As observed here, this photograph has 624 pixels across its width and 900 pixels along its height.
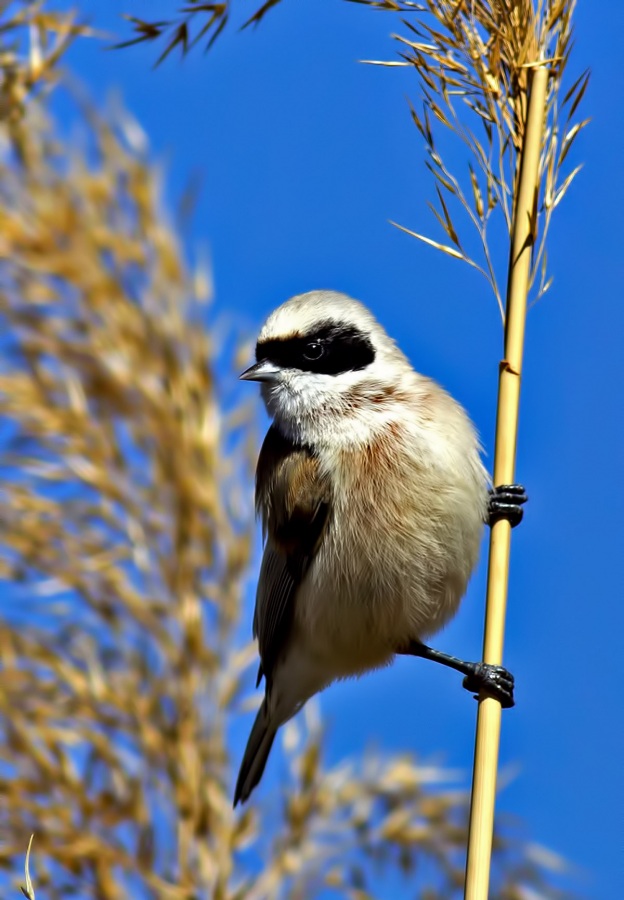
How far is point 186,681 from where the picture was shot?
2441 millimetres

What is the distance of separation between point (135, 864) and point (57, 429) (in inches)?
39.2

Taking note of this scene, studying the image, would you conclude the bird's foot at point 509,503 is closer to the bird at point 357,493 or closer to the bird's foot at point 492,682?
the bird at point 357,493

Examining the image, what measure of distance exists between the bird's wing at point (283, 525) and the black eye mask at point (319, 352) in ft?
0.51

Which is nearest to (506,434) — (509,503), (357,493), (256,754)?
(509,503)

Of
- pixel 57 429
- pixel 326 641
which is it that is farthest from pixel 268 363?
pixel 57 429

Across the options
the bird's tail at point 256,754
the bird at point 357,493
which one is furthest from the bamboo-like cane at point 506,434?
the bird's tail at point 256,754

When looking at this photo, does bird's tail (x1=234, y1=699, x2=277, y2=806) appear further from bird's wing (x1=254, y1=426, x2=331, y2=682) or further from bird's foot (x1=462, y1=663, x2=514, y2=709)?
bird's foot (x1=462, y1=663, x2=514, y2=709)

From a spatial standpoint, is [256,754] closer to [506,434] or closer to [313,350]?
[313,350]

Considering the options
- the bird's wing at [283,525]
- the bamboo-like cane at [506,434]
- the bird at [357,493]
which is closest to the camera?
the bamboo-like cane at [506,434]

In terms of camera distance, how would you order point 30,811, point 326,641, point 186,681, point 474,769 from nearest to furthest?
point 474,769 → point 326,641 → point 30,811 → point 186,681

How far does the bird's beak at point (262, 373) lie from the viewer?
2021mm

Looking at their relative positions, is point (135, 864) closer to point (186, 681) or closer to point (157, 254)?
point (186, 681)

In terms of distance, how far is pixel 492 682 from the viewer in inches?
48.6

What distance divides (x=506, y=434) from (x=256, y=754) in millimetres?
1311
